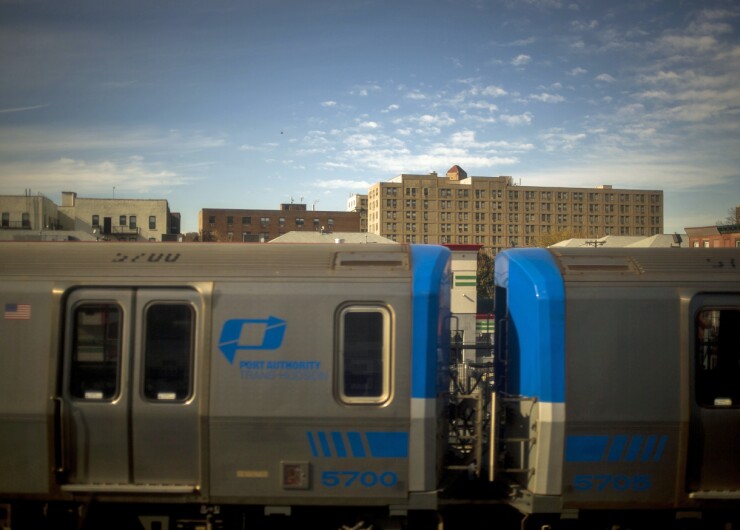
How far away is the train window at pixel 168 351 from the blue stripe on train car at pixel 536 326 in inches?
142

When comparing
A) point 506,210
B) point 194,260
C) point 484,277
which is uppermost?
point 506,210

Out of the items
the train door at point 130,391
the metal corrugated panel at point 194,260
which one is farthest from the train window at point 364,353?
the train door at point 130,391

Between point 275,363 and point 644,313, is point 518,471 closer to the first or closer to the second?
Answer: point 644,313

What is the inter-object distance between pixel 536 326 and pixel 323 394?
7.82ft

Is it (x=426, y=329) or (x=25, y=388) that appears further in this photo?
(x=25, y=388)

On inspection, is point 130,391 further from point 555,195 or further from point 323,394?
point 555,195

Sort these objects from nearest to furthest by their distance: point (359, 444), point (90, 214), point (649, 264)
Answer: point (359, 444) → point (649, 264) → point (90, 214)

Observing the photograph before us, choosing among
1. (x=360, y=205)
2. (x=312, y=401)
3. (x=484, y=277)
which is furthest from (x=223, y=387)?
(x=360, y=205)

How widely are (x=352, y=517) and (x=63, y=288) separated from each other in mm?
3965

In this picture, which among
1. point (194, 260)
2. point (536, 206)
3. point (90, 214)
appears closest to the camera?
point (194, 260)

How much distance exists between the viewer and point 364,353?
594 cm

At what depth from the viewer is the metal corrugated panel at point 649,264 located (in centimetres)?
620

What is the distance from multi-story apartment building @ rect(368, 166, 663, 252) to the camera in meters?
149

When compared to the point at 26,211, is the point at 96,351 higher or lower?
lower
